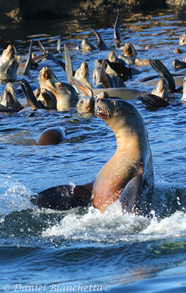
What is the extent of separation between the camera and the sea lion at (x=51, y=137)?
8.83 m

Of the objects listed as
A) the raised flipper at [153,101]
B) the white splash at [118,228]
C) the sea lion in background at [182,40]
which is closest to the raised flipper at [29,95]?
the raised flipper at [153,101]

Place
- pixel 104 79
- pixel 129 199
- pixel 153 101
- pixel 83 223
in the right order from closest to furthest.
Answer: pixel 129 199 → pixel 83 223 → pixel 153 101 → pixel 104 79

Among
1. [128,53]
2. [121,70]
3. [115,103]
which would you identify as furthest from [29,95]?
[128,53]

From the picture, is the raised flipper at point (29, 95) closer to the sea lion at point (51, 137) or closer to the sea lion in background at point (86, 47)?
the sea lion at point (51, 137)

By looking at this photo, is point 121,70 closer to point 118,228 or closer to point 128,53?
point 128,53

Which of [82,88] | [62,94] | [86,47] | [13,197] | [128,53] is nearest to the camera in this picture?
[13,197]

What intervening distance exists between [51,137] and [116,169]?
3.35 meters

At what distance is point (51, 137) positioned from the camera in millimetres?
8906

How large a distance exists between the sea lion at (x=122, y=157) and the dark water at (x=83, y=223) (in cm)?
23

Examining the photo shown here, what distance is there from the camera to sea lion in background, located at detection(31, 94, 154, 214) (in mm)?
5602

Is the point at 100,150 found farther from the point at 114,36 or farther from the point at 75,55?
the point at 114,36

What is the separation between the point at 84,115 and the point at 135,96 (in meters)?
1.34

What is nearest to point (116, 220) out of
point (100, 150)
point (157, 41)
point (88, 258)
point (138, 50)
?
point (88, 258)

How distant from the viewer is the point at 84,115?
1070 cm
